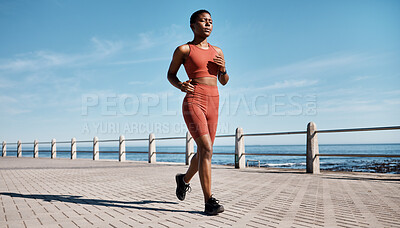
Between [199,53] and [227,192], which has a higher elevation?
[199,53]

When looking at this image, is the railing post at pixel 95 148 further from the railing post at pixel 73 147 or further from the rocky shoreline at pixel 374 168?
the rocky shoreline at pixel 374 168

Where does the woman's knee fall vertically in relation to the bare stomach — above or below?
below

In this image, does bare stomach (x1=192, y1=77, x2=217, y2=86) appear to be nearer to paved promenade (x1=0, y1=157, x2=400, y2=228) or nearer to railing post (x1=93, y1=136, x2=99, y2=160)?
paved promenade (x1=0, y1=157, x2=400, y2=228)

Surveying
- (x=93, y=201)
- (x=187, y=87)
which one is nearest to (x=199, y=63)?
(x=187, y=87)

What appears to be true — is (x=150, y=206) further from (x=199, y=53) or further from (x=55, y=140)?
(x=55, y=140)

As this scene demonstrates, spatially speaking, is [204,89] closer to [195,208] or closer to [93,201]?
[195,208]

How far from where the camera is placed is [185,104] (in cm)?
Result: 338

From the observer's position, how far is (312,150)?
27.6ft

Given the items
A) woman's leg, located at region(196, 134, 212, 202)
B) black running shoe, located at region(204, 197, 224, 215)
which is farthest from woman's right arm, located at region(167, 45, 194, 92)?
black running shoe, located at region(204, 197, 224, 215)

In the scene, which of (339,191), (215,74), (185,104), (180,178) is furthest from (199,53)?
(339,191)

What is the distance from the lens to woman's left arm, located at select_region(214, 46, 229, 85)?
3.50m

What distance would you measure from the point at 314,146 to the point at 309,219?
19.3 ft

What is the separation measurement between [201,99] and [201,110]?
118mm

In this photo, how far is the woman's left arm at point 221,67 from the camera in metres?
3.50
